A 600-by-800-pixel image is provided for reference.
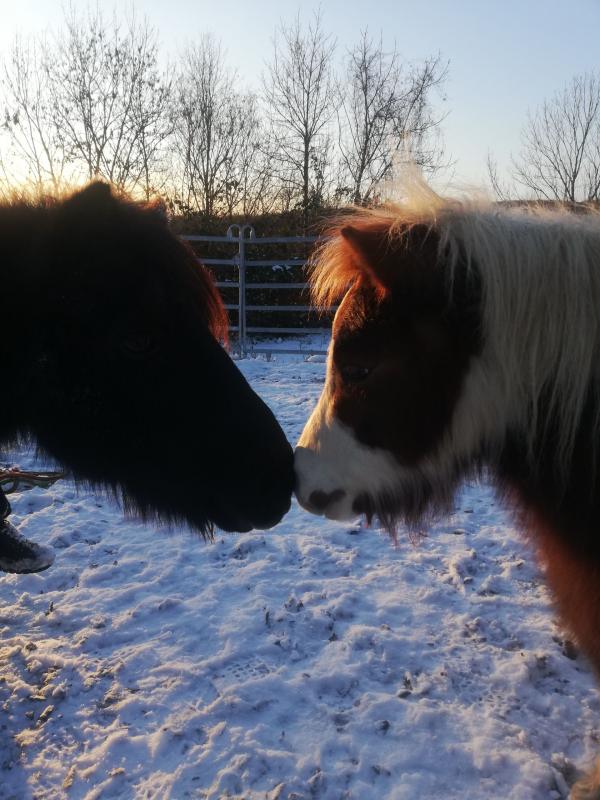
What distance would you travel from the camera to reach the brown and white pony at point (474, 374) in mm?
1528

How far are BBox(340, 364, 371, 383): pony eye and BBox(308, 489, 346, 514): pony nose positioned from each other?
1.21ft

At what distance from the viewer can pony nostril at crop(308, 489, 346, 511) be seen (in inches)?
70.7

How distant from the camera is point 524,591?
10.3 feet

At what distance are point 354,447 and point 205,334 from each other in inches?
25.1

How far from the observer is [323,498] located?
1.82 metres

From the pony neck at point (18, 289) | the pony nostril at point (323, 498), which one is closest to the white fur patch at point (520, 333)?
the pony nostril at point (323, 498)

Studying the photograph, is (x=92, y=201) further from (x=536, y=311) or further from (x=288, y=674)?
(x=288, y=674)

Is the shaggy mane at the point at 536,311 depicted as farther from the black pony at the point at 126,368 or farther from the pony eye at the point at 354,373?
the black pony at the point at 126,368

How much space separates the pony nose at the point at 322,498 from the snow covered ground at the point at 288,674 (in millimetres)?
988

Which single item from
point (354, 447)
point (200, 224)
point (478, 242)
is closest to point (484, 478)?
point (354, 447)

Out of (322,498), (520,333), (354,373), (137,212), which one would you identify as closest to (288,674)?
(322,498)

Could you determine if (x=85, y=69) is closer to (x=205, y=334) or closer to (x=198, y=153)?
(x=198, y=153)

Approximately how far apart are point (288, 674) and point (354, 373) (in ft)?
5.01

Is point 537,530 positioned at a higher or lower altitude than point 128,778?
higher
